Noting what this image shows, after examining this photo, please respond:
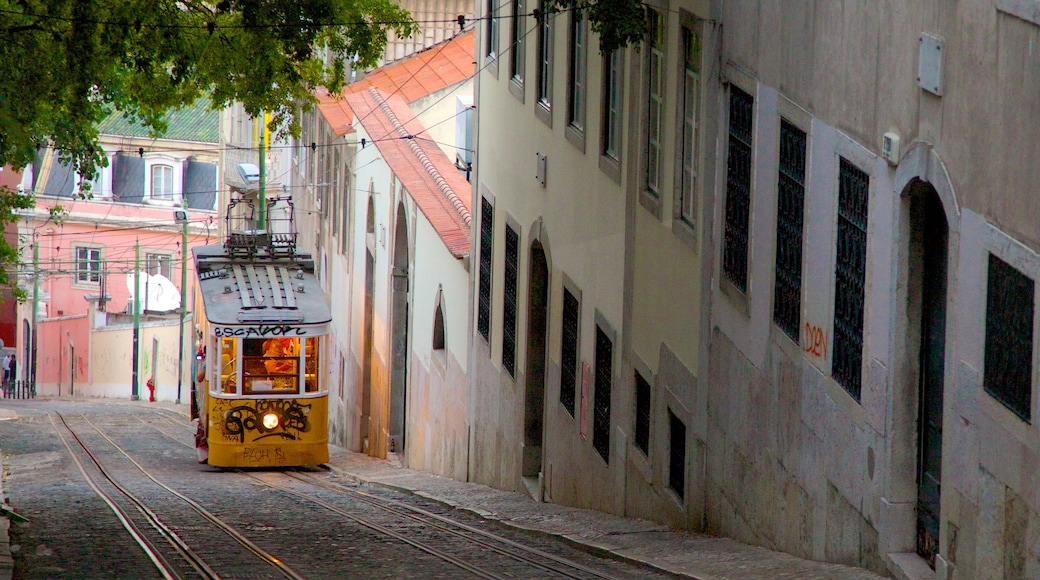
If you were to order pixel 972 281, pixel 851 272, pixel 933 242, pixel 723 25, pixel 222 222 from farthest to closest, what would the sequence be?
1. pixel 222 222
2. pixel 723 25
3. pixel 851 272
4. pixel 933 242
5. pixel 972 281

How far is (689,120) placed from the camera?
14.2 meters

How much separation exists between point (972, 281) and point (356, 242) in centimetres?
2713

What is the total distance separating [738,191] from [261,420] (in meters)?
13.4

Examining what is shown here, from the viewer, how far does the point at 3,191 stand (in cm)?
2988

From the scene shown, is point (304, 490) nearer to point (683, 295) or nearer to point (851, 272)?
point (683, 295)

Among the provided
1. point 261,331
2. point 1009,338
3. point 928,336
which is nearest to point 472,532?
point 928,336

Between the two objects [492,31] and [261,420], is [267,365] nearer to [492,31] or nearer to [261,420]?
[261,420]

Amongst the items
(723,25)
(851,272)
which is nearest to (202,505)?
(723,25)

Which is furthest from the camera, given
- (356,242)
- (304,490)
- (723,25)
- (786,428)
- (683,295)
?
(356,242)

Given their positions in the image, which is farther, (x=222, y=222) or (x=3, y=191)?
(x=222, y=222)

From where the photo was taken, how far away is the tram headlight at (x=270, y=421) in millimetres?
24781

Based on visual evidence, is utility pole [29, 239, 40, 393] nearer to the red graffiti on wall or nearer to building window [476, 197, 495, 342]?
building window [476, 197, 495, 342]

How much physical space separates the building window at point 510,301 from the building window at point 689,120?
7196mm

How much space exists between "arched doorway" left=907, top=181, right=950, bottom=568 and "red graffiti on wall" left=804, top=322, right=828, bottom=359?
1.24 metres
